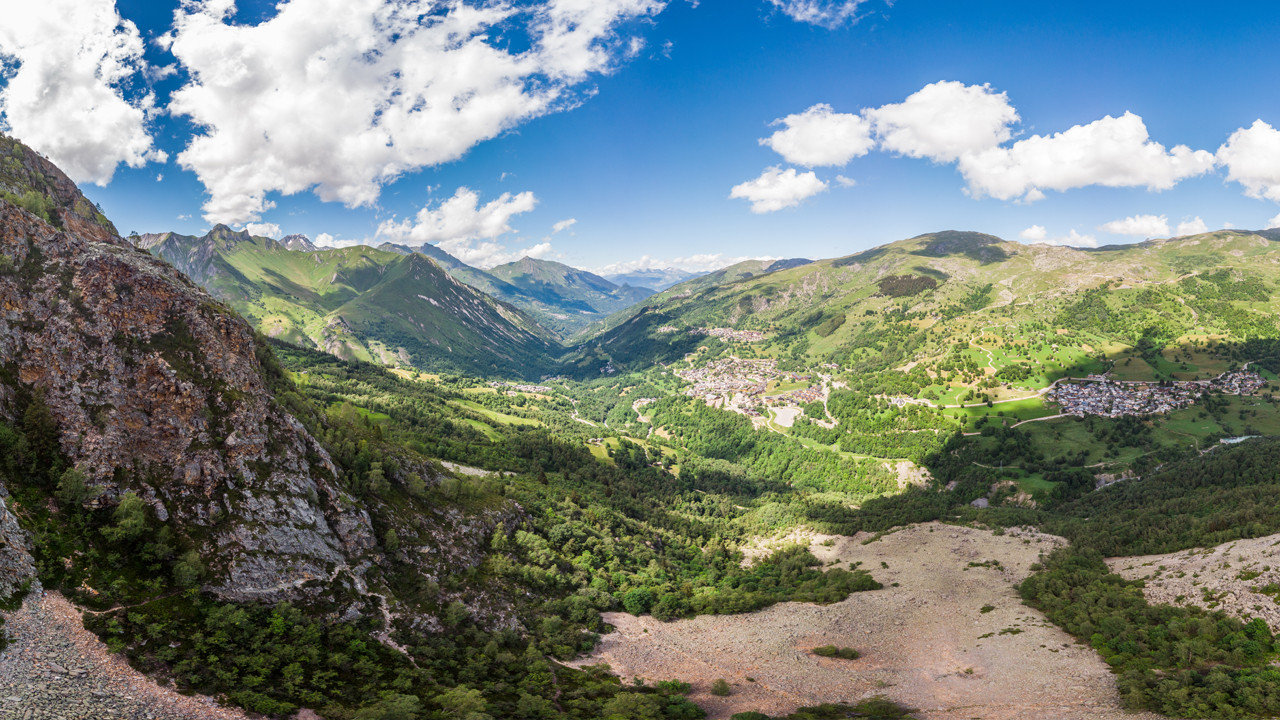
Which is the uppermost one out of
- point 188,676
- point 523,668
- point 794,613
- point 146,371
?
point 146,371

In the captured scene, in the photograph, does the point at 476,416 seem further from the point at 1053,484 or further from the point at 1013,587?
the point at 1053,484

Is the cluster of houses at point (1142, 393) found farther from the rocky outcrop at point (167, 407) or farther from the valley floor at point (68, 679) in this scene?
the valley floor at point (68, 679)

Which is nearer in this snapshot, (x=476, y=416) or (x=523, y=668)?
(x=523, y=668)

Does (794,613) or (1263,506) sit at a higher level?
(1263,506)

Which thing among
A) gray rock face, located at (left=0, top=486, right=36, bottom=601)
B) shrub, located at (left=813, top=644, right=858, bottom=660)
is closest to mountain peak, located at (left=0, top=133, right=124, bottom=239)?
gray rock face, located at (left=0, top=486, right=36, bottom=601)

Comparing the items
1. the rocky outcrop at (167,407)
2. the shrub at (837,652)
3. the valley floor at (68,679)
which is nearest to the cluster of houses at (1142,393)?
the shrub at (837,652)

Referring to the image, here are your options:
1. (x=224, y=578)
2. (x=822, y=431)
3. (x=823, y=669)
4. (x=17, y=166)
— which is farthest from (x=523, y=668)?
(x=822, y=431)
